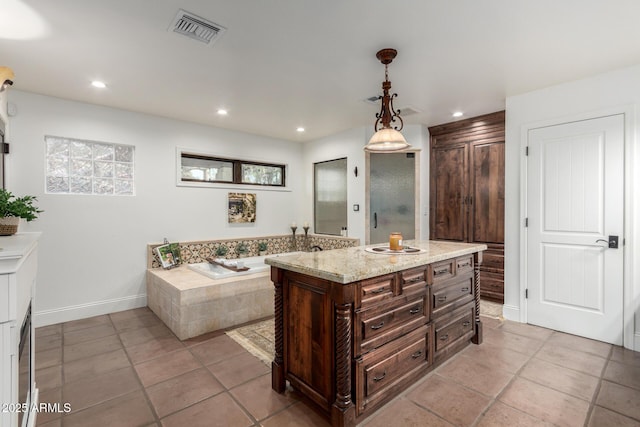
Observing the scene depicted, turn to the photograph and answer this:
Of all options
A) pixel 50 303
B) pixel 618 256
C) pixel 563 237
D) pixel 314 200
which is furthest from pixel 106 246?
pixel 618 256

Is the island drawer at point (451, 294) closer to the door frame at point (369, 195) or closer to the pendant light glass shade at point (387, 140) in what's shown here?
the pendant light glass shade at point (387, 140)

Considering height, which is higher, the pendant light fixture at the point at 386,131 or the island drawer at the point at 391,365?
the pendant light fixture at the point at 386,131

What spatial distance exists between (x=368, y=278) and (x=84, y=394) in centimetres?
217

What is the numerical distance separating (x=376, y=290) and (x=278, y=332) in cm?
79

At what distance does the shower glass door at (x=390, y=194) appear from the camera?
471 cm

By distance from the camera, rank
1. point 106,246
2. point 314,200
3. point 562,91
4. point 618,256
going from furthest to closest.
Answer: point 314,200, point 106,246, point 562,91, point 618,256

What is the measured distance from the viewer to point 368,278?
1814 mm

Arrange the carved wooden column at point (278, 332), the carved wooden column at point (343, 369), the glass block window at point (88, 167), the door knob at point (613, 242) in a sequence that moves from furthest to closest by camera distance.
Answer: the glass block window at point (88, 167) → the door knob at point (613, 242) → the carved wooden column at point (278, 332) → the carved wooden column at point (343, 369)

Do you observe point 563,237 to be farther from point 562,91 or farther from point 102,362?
point 102,362

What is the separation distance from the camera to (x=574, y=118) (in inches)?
120

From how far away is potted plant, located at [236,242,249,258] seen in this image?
4.86 metres

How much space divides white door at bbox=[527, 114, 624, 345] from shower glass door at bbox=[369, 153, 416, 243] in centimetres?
163

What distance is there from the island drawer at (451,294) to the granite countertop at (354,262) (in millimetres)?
245

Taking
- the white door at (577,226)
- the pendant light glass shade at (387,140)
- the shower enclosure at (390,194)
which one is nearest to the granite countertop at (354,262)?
the pendant light glass shade at (387,140)
